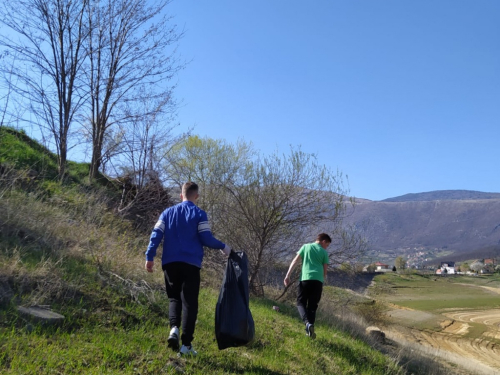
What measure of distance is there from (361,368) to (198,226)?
Result: 3.67 metres

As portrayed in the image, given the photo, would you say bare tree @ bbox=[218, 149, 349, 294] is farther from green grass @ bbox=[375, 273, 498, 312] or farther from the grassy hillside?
green grass @ bbox=[375, 273, 498, 312]

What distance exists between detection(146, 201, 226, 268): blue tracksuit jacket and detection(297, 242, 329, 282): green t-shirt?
285 centimetres

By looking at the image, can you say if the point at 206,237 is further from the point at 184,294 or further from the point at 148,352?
the point at 148,352

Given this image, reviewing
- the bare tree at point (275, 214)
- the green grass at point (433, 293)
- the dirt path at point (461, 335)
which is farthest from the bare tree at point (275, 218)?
the green grass at point (433, 293)

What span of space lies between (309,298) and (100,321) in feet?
11.9

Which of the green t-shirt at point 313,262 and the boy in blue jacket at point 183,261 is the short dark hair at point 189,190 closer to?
the boy in blue jacket at point 183,261

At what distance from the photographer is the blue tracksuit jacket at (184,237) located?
486 centimetres

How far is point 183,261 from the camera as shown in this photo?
4.83m

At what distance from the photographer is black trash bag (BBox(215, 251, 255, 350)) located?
16.1 ft

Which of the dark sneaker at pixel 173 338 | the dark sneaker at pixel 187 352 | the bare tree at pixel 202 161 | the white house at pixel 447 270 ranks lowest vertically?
the white house at pixel 447 270

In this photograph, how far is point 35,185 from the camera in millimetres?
10711

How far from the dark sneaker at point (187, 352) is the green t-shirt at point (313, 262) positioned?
10.0ft

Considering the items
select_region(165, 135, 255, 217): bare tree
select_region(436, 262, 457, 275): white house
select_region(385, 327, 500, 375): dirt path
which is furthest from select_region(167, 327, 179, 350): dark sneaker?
select_region(436, 262, 457, 275): white house

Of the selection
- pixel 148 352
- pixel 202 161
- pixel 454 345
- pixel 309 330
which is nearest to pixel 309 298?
pixel 309 330
